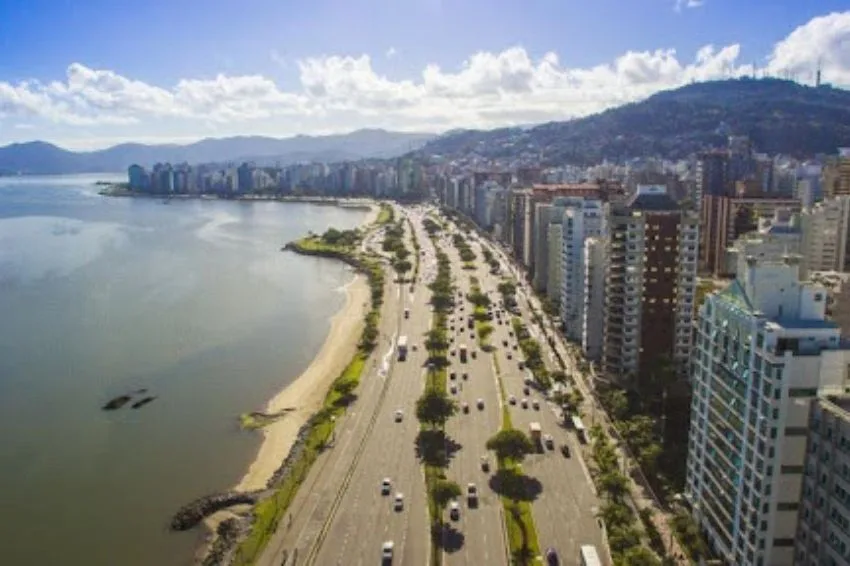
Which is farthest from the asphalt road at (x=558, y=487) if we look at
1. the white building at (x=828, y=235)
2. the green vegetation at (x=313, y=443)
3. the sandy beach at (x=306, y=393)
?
the white building at (x=828, y=235)

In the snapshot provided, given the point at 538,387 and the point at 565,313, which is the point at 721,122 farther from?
the point at 538,387

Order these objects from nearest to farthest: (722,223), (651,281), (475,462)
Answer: (475,462) → (651,281) → (722,223)

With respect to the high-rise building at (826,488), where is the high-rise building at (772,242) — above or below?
above

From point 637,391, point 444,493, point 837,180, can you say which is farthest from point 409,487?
point 837,180

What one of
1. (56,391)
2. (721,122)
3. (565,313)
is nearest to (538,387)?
(565,313)

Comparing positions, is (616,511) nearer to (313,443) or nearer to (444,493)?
(444,493)

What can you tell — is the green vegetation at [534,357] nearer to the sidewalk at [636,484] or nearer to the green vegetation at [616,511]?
the sidewalk at [636,484]

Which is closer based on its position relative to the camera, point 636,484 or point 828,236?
point 636,484
